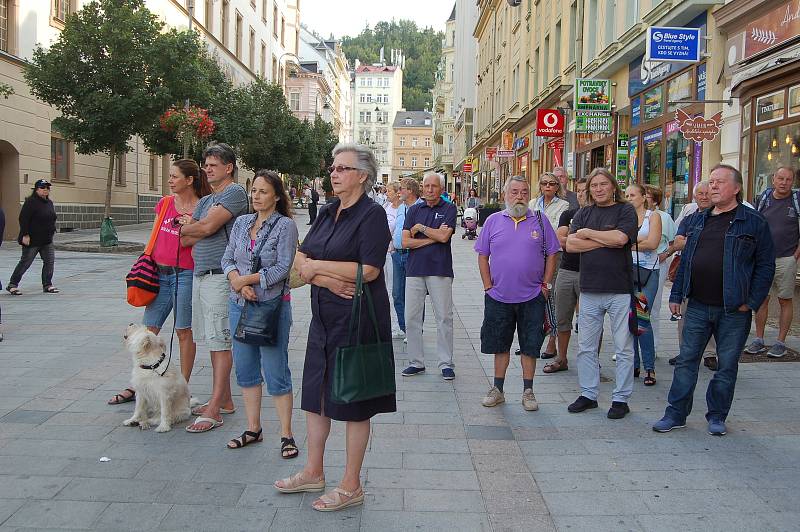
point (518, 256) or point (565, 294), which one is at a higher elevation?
point (518, 256)

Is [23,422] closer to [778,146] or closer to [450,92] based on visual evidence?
[778,146]

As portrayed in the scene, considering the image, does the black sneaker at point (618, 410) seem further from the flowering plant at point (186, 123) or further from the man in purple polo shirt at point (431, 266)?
the flowering plant at point (186, 123)

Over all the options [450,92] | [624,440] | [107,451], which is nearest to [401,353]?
[624,440]

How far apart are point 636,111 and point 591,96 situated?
1175 mm

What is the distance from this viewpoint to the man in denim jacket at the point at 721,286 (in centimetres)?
512

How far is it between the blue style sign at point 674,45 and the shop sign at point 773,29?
2.51 feet

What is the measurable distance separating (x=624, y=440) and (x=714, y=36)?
9698mm

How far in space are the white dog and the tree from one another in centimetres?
1427

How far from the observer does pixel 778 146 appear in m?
10.4

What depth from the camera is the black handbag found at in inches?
177

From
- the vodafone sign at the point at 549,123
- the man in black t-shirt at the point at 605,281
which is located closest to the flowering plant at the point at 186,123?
the vodafone sign at the point at 549,123

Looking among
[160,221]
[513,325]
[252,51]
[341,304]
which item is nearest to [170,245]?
[160,221]

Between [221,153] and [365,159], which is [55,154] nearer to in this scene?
[221,153]

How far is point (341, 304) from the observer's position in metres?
3.79
